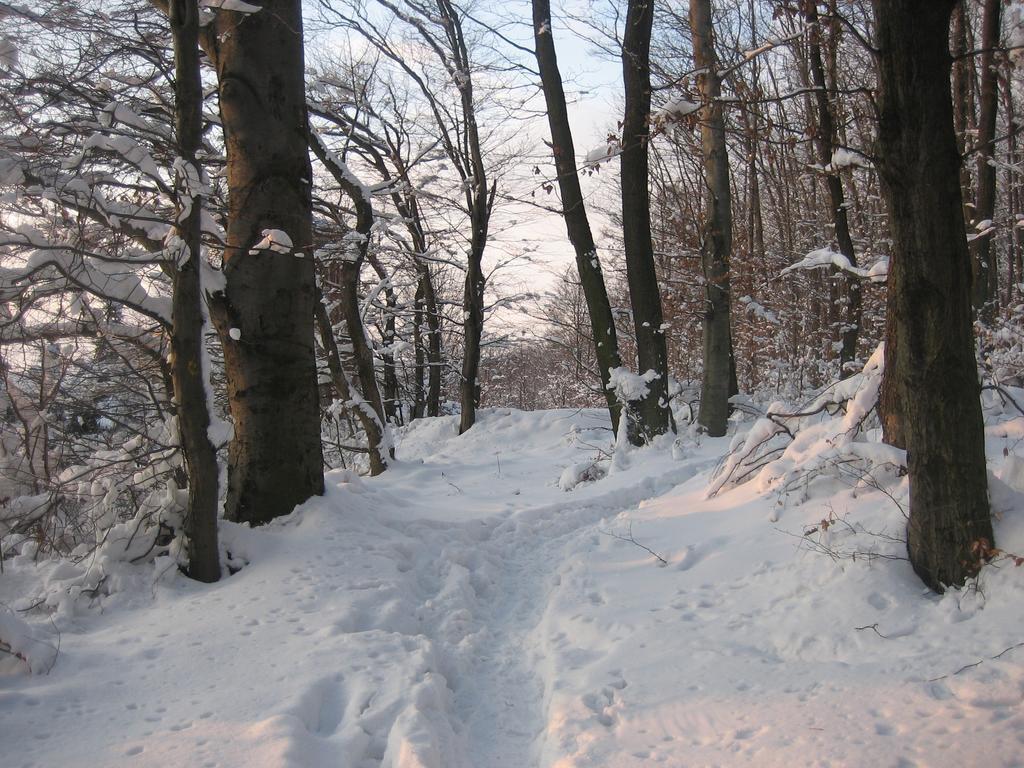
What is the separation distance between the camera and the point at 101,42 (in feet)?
19.2

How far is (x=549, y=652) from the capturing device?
353 centimetres

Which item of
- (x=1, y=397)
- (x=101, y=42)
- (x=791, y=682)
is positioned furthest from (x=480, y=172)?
(x=791, y=682)

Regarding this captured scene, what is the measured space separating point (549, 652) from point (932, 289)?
8.08ft

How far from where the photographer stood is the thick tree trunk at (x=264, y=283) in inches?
187

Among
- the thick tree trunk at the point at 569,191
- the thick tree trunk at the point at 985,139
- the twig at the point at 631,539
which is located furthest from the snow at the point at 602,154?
the thick tree trunk at the point at 985,139

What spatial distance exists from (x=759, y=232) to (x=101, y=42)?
15.1 m

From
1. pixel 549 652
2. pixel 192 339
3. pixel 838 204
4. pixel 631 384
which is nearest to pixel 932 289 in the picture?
pixel 549 652

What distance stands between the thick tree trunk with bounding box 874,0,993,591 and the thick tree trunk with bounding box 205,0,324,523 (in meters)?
3.58

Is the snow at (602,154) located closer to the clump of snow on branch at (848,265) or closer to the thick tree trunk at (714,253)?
the clump of snow on branch at (848,265)

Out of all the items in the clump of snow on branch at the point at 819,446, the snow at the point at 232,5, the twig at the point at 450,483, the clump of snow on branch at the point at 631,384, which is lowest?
the twig at the point at 450,483

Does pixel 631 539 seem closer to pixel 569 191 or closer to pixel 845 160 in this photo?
pixel 845 160

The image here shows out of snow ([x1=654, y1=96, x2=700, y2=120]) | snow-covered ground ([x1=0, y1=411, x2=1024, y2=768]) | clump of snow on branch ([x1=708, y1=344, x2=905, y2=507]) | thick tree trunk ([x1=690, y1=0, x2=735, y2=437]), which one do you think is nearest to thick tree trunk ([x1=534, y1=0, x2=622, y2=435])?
thick tree trunk ([x1=690, y1=0, x2=735, y2=437])

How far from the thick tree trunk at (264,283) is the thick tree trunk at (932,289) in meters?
3.58

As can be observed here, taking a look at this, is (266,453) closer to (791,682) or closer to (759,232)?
(791,682)
